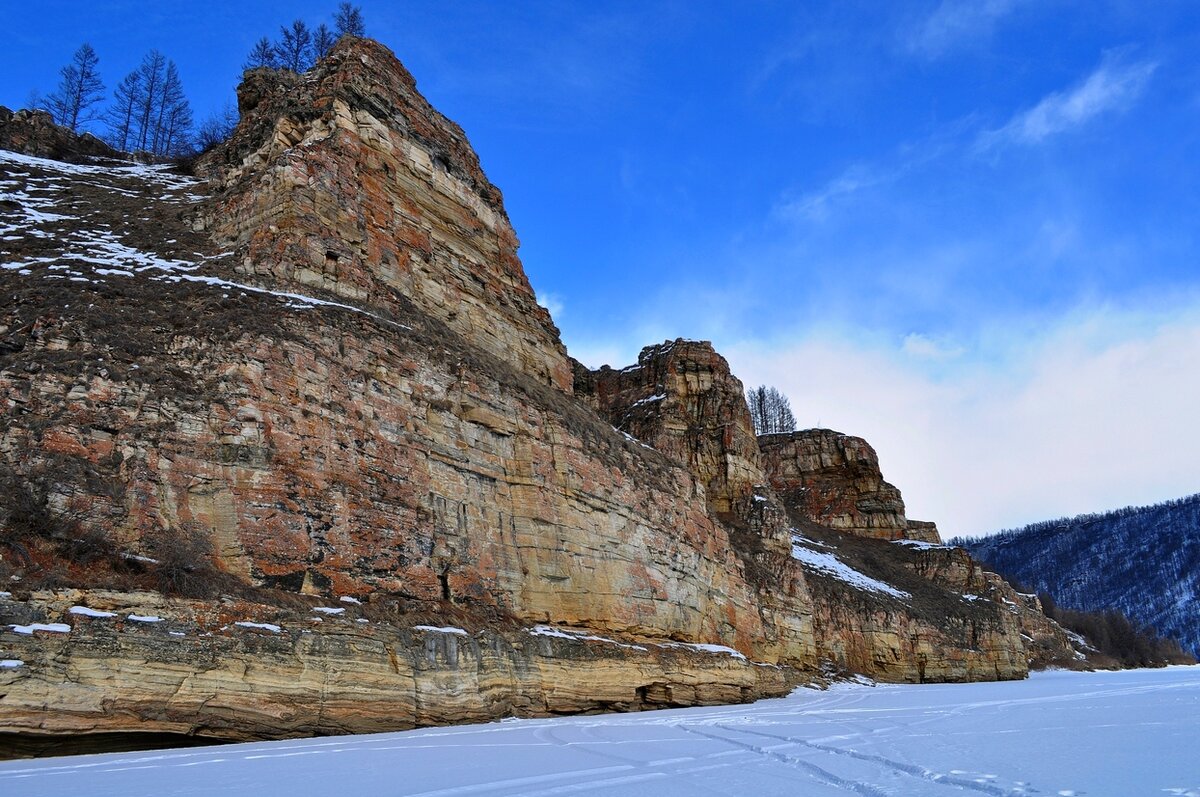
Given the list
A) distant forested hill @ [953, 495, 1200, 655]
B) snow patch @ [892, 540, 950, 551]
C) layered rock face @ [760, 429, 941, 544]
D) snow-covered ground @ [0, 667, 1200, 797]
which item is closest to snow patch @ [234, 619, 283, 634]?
snow-covered ground @ [0, 667, 1200, 797]

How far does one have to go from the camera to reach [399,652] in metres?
16.9

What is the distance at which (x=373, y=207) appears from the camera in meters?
27.8

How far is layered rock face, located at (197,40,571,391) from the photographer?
25.1 metres

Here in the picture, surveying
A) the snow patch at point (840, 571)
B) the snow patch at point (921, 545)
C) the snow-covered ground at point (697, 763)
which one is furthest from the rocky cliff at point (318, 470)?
the snow patch at point (921, 545)

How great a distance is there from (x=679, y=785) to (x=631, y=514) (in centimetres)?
2144

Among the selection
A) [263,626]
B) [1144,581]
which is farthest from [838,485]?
[1144,581]

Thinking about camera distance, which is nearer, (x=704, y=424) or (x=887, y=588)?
(x=704, y=424)

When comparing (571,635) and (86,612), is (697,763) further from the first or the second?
(571,635)

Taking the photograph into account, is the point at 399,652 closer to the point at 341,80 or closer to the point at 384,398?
the point at 384,398

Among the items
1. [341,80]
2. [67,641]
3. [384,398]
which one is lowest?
[67,641]

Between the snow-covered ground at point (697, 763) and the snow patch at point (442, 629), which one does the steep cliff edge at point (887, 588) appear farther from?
the snow-covered ground at point (697, 763)

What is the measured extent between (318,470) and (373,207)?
1285 centimetres

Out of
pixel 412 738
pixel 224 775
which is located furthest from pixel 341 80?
pixel 224 775

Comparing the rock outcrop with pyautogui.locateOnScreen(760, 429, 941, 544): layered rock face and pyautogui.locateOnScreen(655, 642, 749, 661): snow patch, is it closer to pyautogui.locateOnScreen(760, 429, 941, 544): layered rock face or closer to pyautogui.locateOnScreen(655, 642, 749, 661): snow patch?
pyautogui.locateOnScreen(655, 642, 749, 661): snow patch
